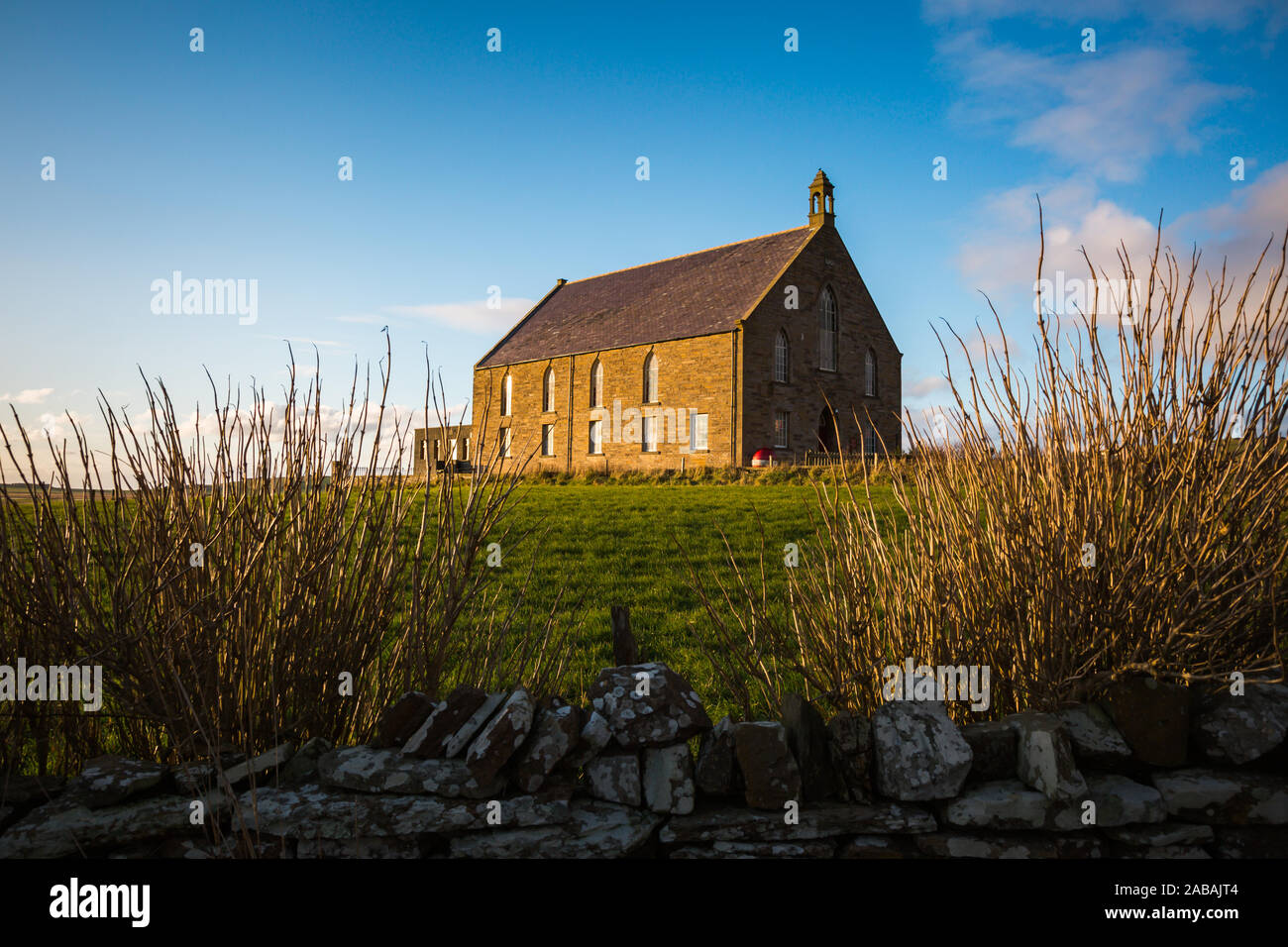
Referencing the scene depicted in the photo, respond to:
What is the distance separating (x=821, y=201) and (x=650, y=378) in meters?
11.2

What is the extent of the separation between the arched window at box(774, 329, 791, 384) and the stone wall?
31082 mm

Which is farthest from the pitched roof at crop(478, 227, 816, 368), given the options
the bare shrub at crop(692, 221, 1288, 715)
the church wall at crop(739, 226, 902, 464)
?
the bare shrub at crop(692, 221, 1288, 715)

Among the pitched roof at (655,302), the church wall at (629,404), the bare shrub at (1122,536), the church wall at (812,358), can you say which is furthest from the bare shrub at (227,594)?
the pitched roof at (655,302)

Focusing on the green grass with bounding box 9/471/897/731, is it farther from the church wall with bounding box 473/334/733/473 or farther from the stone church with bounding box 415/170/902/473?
the stone church with bounding box 415/170/902/473

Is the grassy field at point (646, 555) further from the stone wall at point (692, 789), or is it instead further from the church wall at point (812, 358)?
the church wall at point (812, 358)

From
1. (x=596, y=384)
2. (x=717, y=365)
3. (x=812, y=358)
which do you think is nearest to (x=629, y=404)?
(x=596, y=384)

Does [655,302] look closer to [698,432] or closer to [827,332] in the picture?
[698,432]

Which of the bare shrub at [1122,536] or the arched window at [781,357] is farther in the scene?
the arched window at [781,357]

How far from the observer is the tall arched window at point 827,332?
117 feet

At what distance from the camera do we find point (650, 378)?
35969 millimetres

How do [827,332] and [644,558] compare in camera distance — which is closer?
[644,558]

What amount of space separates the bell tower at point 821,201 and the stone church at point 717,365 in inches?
2.4

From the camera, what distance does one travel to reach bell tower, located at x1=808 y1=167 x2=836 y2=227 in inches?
1421

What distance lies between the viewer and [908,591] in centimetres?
391
